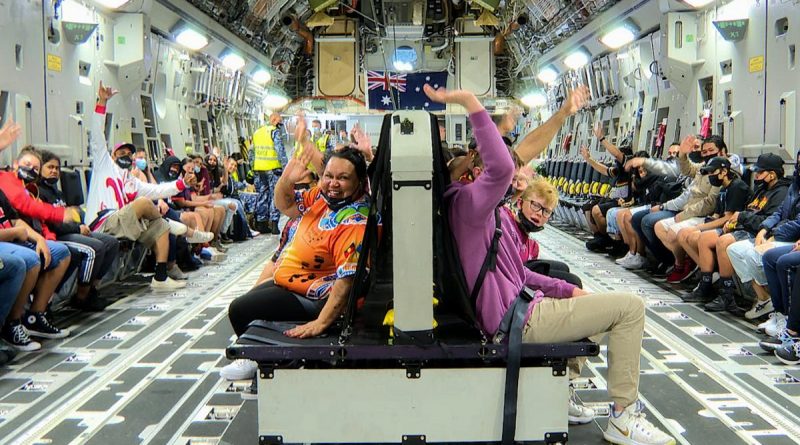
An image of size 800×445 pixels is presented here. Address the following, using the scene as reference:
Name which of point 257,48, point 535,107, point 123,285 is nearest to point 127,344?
point 123,285

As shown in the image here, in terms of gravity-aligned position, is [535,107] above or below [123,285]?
above

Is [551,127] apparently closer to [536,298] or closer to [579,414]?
[536,298]

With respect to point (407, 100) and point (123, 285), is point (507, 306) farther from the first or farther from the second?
point (407, 100)

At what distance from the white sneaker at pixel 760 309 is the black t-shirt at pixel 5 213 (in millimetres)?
4867

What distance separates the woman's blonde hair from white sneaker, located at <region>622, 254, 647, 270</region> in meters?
4.59

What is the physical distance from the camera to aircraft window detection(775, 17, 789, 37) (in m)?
6.12

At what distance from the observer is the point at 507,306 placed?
2.74m

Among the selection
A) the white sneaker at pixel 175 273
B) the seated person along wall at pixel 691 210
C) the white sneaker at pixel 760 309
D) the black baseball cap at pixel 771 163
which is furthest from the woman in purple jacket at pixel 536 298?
the white sneaker at pixel 175 273

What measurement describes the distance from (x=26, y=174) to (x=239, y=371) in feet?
7.12

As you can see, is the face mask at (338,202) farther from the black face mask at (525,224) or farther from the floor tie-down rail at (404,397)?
the black face mask at (525,224)

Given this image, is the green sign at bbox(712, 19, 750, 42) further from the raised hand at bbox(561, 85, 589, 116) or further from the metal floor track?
the raised hand at bbox(561, 85, 589, 116)

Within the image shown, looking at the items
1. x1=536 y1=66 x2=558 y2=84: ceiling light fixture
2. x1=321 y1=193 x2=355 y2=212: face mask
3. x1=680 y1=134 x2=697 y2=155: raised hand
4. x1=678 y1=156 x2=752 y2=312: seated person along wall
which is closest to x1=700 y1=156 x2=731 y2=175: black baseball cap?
x1=678 y1=156 x2=752 y2=312: seated person along wall

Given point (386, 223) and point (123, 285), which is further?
point (123, 285)

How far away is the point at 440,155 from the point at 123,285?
4.83m
